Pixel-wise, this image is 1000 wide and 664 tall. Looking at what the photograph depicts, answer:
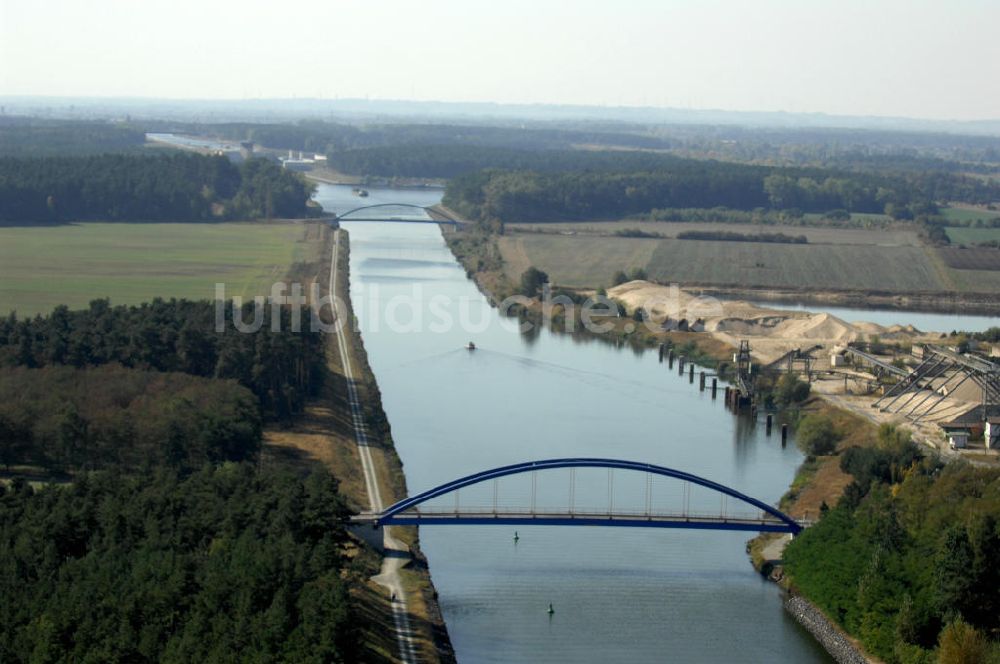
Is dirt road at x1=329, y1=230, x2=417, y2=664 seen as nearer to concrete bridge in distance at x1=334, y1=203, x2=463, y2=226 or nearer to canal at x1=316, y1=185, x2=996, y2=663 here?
canal at x1=316, y1=185, x2=996, y2=663

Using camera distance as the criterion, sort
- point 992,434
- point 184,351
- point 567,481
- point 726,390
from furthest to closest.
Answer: point 726,390 → point 184,351 → point 992,434 → point 567,481

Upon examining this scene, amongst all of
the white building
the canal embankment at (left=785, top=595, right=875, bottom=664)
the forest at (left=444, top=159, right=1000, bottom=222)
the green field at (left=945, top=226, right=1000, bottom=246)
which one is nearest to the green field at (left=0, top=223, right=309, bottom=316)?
the forest at (left=444, top=159, right=1000, bottom=222)

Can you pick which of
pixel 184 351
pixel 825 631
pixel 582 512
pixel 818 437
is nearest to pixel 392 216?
pixel 184 351

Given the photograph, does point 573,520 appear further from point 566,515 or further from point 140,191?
point 140,191

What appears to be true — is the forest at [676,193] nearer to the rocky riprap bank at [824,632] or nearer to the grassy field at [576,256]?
the grassy field at [576,256]

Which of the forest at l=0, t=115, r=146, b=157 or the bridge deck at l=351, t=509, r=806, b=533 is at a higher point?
the forest at l=0, t=115, r=146, b=157

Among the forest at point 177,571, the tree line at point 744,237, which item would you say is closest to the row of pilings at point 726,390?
the forest at point 177,571

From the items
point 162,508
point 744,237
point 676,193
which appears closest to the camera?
point 162,508
